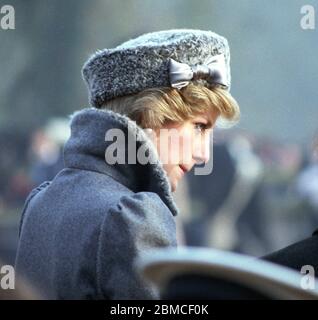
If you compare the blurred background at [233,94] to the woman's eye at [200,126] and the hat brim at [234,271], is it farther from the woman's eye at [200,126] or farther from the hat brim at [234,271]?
the hat brim at [234,271]

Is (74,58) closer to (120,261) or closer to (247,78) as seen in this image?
(247,78)

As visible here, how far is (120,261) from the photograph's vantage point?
7.58ft

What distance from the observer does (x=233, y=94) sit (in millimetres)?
13070

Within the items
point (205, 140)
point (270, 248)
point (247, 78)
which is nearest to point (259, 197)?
point (270, 248)

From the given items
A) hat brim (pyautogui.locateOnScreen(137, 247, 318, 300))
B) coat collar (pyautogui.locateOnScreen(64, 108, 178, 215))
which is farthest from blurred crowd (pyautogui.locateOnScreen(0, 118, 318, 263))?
hat brim (pyautogui.locateOnScreen(137, 247, 318, 300))

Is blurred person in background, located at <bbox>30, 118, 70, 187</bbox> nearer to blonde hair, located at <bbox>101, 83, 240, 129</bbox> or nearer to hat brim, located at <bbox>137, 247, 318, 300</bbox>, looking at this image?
blonde hair, located at <bbox>101, 83, 240, 129</bbox>

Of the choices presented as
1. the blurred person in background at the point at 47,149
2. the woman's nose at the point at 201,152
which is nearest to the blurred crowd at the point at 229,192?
the blurred person in background at the point at 47,149

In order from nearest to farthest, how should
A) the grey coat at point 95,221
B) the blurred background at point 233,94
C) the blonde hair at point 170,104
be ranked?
1. the grey coat at point 95,221
2. the blonde hair at point 170,104
3. the blurred background at point 233,94

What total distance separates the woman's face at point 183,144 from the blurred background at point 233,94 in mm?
6966

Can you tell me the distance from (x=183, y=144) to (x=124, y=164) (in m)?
0.19

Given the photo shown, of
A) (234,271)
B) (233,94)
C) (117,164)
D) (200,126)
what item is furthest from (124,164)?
(233,94)

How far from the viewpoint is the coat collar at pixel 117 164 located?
8.11 ft

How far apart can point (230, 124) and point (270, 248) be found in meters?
7.94

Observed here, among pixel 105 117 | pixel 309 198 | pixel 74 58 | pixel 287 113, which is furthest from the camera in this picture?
pixel 287 113
